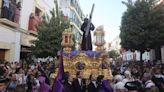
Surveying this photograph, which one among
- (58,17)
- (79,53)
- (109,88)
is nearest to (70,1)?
(58,17)

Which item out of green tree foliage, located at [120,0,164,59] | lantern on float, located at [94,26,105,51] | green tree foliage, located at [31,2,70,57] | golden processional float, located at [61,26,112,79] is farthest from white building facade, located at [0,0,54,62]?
golden processional float, located at [61,26,112,79]

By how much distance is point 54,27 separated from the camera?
27797mm

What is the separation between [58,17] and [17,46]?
455 centimetres

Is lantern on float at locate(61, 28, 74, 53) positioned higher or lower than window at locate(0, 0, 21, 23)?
lower

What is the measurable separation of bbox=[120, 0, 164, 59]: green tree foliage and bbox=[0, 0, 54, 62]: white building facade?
932 centimetres

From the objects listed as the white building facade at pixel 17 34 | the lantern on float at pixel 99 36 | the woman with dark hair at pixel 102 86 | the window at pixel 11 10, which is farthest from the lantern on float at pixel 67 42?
the window at pixel 11 10

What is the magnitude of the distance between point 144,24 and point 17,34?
36.4 feet

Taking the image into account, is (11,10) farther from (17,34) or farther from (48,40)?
(48,40)

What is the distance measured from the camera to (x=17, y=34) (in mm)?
27281

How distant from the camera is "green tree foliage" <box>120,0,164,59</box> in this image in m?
28.2

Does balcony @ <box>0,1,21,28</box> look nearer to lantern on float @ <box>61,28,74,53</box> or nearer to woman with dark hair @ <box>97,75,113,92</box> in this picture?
lantern on float @ <box>61,28,74,53</box>

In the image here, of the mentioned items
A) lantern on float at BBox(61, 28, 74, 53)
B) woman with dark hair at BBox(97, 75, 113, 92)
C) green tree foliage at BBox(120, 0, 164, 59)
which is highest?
green tree foliage at BBox(120, 0, 164, 59)

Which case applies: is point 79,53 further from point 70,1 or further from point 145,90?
point 70,1

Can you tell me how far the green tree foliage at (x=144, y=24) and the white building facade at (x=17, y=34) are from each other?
932cm
